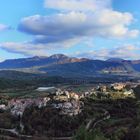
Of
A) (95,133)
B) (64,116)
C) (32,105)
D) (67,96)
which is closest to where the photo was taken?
(95,133)

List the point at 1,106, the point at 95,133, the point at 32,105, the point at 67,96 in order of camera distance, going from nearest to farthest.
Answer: the point at 95,133 < the point at 32,105 < the point at 1,106 < the point at 67,96

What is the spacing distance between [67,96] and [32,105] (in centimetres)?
2415

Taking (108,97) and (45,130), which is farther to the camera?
(108,97)

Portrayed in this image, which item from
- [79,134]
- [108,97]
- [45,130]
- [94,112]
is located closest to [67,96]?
[108,97]

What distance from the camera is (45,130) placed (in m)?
116

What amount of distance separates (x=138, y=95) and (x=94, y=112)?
127 ft

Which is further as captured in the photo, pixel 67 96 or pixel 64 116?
pixel 67 96

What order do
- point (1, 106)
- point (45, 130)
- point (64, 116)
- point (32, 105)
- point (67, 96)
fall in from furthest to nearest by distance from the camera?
point (67, 96) → point (1, 106) → point (32, 105) → point (64, 116) → point (45, 130)

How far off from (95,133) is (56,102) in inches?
2941

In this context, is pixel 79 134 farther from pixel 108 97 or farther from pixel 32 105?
pixel 108 97

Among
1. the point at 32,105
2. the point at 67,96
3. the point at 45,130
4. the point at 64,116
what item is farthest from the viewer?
the point at 67,96

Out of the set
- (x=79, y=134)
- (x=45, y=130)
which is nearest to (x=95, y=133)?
(x=79, y=134)

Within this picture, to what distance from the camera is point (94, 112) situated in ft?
414

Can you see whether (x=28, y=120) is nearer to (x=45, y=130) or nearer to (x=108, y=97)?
(x=45, y=130)
